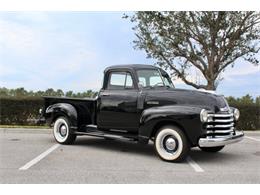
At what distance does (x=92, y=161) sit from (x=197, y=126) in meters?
2.27

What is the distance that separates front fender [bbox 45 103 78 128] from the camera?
973 centimetres

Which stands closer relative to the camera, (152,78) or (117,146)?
(152,78)

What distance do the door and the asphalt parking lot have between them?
2.32 feet

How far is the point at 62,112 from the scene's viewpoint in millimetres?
9969

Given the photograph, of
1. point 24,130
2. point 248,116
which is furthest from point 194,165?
point 248,116

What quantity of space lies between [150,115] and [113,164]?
1311 millimetres

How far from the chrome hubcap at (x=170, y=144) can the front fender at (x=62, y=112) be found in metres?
2.85

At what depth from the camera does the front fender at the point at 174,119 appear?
7516 millimetres

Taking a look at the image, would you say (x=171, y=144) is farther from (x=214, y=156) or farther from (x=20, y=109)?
(x=20, y=109)

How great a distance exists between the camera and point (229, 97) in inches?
621

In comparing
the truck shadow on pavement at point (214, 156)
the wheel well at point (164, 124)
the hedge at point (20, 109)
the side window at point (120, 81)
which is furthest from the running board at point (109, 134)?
the hedge at point (20, 109)

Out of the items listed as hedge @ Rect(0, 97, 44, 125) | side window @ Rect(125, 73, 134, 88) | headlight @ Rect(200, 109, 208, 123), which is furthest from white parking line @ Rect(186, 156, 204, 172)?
hedge @ Rect(0, 97, 44, 125)

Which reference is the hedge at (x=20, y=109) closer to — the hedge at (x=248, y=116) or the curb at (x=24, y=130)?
the curb at (x=24, y=130)

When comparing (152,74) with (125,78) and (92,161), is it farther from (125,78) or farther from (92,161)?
(92,161)
